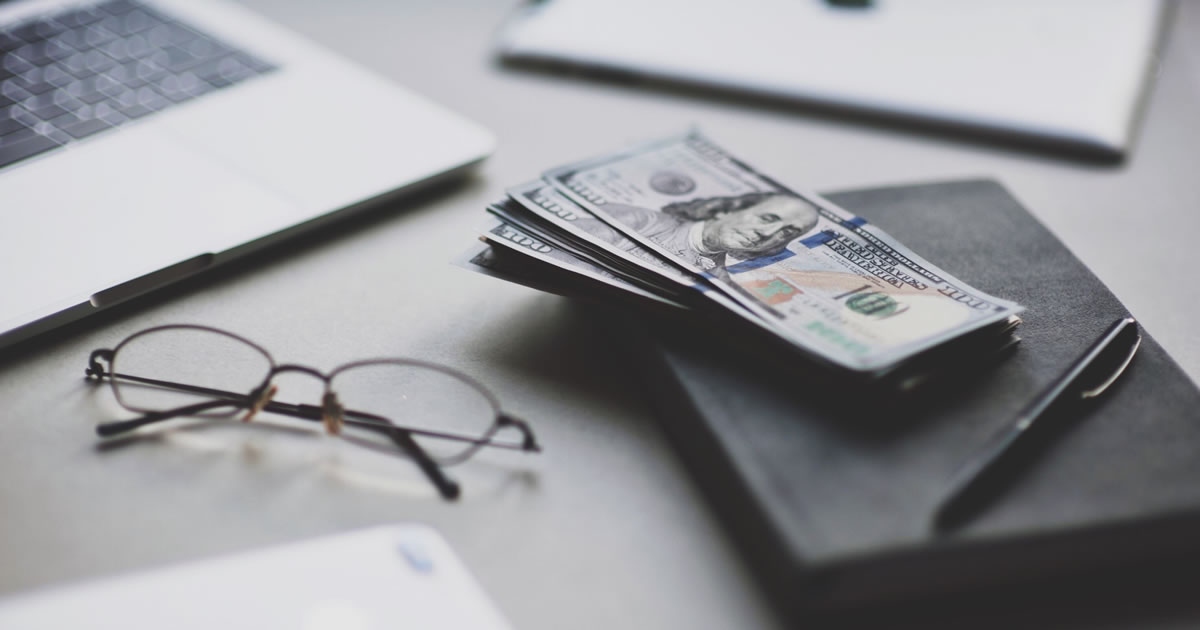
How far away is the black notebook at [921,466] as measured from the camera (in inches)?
19.4

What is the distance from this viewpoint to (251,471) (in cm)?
60

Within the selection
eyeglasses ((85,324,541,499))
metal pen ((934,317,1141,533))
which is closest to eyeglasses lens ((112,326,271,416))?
eyeglasses ((85,324,541,499))

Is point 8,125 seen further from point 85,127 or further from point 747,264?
point 747,264

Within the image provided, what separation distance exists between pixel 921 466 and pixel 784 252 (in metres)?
0.20

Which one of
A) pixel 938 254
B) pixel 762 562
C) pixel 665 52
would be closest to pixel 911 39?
pixel 665 52

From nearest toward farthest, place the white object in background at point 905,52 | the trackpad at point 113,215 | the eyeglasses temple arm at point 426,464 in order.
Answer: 1. the eyeglasses temple arm at point 426,464
2. the trackpad at point 113,215
3. the white object in background at point 905,52

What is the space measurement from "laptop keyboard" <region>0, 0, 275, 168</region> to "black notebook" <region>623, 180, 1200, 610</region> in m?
0.56

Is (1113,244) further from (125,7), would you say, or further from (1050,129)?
(125,7)

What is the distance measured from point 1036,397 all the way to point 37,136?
0.84 meters

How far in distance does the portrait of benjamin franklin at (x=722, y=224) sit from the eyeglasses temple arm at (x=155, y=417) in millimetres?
295

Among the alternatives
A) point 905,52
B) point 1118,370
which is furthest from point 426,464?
point 905,52

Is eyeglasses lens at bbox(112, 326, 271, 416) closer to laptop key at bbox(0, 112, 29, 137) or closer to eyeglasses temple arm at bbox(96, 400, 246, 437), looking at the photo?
eyeglasses temple arm at bbox(96, 400, 246, 437)

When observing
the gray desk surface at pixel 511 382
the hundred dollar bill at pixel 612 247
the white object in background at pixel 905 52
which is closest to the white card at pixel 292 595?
the gray desk surface at pixel 511 382

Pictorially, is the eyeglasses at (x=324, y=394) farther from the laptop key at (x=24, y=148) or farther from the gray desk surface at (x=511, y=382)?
the laptop key at (x=24, y=148)
